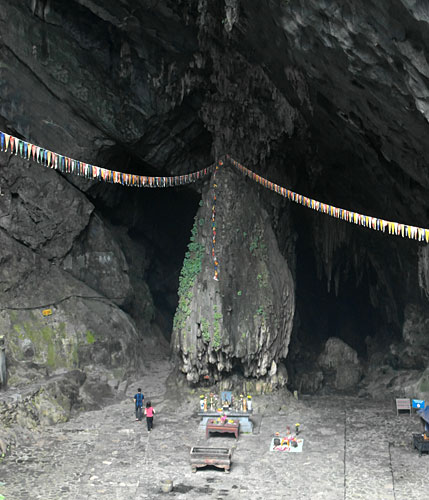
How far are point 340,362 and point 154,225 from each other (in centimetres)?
992

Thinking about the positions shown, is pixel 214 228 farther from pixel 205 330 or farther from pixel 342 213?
pixel 342 213

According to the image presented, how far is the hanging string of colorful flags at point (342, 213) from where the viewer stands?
20.0 meters

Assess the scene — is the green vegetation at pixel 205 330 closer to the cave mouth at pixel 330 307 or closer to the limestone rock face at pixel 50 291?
the limestone rock face at pixel 50 291

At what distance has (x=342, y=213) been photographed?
70.6 feet

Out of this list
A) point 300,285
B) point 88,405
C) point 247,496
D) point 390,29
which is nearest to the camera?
point 390,29

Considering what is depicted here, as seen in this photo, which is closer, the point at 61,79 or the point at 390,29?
the point at 390,29

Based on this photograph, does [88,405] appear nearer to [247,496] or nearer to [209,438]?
[209,438]

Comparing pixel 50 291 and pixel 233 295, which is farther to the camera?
pixel 50 291

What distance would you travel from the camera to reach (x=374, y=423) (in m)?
22.6

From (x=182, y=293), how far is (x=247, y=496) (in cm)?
858

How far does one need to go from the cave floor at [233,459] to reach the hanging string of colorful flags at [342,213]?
575cm

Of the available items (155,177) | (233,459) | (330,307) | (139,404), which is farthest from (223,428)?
(330,307)

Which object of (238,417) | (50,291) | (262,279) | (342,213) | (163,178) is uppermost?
(163,178)

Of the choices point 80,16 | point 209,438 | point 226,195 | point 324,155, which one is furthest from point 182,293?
point 80,16
